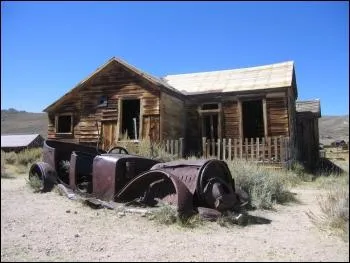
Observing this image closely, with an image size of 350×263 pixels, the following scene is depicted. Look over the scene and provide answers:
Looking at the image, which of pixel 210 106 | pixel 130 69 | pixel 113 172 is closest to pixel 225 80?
pixel 210 106

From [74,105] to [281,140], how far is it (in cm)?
948

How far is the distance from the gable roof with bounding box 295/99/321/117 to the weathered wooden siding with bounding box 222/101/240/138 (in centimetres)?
566

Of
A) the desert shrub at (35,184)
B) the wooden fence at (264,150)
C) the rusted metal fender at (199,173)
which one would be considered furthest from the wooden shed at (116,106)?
the rusted metal fender at (199,173)

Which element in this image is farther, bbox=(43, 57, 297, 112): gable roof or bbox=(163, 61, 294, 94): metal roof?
bbox=(163, 61, 294, 94): metal roof

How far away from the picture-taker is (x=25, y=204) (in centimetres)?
762

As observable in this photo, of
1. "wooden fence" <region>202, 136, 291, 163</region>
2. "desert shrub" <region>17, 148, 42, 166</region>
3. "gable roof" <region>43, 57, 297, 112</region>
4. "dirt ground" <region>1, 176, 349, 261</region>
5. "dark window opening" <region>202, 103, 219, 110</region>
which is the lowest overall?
"dirt ground" <region>1, 176, 349, 261</region>

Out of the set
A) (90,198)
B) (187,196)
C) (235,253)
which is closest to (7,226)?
(90,198)

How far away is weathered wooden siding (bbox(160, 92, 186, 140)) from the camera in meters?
15.5

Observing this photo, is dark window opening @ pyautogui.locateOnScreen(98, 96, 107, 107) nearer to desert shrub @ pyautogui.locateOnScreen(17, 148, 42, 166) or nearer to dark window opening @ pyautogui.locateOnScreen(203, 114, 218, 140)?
desert shrub @ pyautogui.locateOnScreen(17, 148, 42, 166)

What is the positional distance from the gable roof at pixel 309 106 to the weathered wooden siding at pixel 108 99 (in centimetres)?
940

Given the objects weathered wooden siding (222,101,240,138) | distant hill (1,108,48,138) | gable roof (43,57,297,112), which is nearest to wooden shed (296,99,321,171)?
gable roof (43,57,297,112)

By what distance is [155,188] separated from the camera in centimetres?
695

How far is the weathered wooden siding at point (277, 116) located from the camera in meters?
15.6

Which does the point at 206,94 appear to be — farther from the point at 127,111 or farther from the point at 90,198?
the point at 90,198
